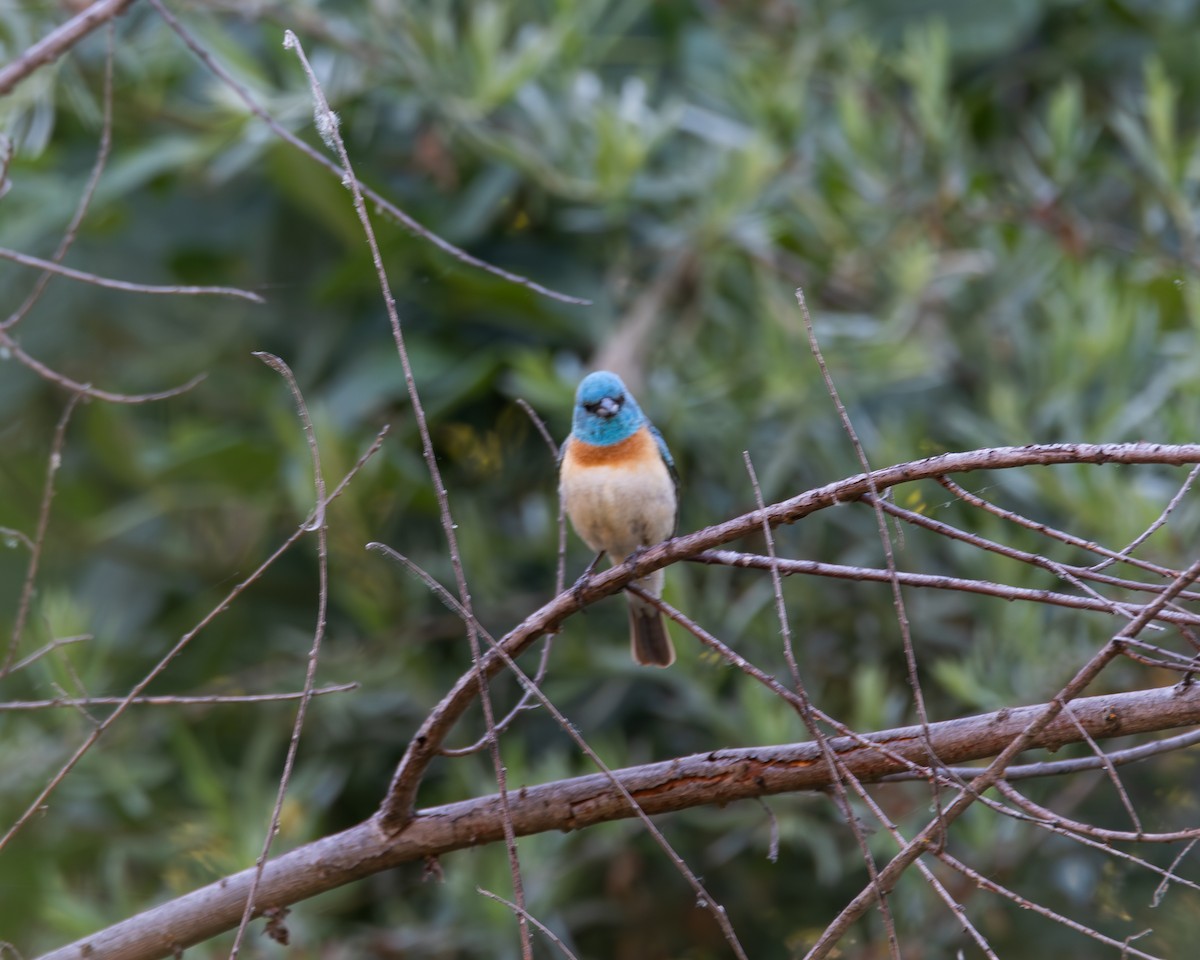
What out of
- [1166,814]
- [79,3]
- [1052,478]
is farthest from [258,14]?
[1166,814]

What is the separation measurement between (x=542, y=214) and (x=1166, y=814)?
2658 mm

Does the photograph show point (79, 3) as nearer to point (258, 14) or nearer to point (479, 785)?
point (258, 14)

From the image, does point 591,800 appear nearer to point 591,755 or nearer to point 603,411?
point 591,755

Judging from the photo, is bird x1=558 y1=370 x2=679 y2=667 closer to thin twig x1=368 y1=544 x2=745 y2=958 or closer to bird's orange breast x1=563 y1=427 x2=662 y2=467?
bird's orange breast x1=563 y1=427 x2=662 y2=467

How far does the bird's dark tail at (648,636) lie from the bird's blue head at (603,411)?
501 millimetres

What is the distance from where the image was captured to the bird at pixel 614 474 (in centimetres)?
353

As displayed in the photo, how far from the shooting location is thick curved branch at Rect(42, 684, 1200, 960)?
2.06 metres

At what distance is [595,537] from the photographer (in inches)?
144

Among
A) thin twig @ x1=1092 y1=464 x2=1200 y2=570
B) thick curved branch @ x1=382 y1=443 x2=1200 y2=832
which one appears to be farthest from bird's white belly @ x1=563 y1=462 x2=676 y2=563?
thin twig @ x1=1092 y1=464 x2=1200 y2=570

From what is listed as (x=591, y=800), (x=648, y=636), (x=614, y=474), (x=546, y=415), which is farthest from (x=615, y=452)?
(x=591, y=800)

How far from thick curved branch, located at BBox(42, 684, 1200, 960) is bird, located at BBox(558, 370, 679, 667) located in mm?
1279

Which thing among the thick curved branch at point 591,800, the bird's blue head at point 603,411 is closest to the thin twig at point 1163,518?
the thick curved branch at point 591,800

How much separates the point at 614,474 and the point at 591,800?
1415 mm

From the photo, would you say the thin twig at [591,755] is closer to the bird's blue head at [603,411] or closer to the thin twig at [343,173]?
the thin twig at [343,173]
